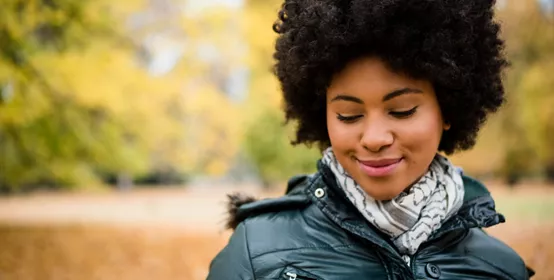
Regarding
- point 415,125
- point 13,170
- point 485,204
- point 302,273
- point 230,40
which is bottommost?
point 13,170

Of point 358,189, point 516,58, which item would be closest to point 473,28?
point 358,189

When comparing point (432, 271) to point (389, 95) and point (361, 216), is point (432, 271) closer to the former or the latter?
point (361, 216)

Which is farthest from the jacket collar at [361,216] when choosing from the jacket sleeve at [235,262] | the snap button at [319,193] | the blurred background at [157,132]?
the blurred background at [157,132]

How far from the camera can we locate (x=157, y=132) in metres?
10.2

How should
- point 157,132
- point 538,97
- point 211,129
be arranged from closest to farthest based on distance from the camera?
1. point 157,132
2. point 538,97
3. point 211,129

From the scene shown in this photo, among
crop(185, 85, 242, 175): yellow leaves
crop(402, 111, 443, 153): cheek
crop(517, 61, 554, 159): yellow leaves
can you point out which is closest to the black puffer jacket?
crop(402, 111, 443, 153): cheek

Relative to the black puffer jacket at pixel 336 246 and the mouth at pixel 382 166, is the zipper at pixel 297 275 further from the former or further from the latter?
the mouth at pixel 382 166

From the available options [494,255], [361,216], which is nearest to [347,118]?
[361,216]

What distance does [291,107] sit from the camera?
183cm

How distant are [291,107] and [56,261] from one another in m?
4.75

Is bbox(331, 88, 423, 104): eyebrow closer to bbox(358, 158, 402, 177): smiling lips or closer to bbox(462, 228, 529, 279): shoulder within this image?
bbox(358, 158, 402, 177): smiling lips

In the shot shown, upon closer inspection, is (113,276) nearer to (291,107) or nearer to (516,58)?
(291,107)

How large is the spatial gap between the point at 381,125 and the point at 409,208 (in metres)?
0.25

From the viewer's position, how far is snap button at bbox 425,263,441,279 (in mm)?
1491
